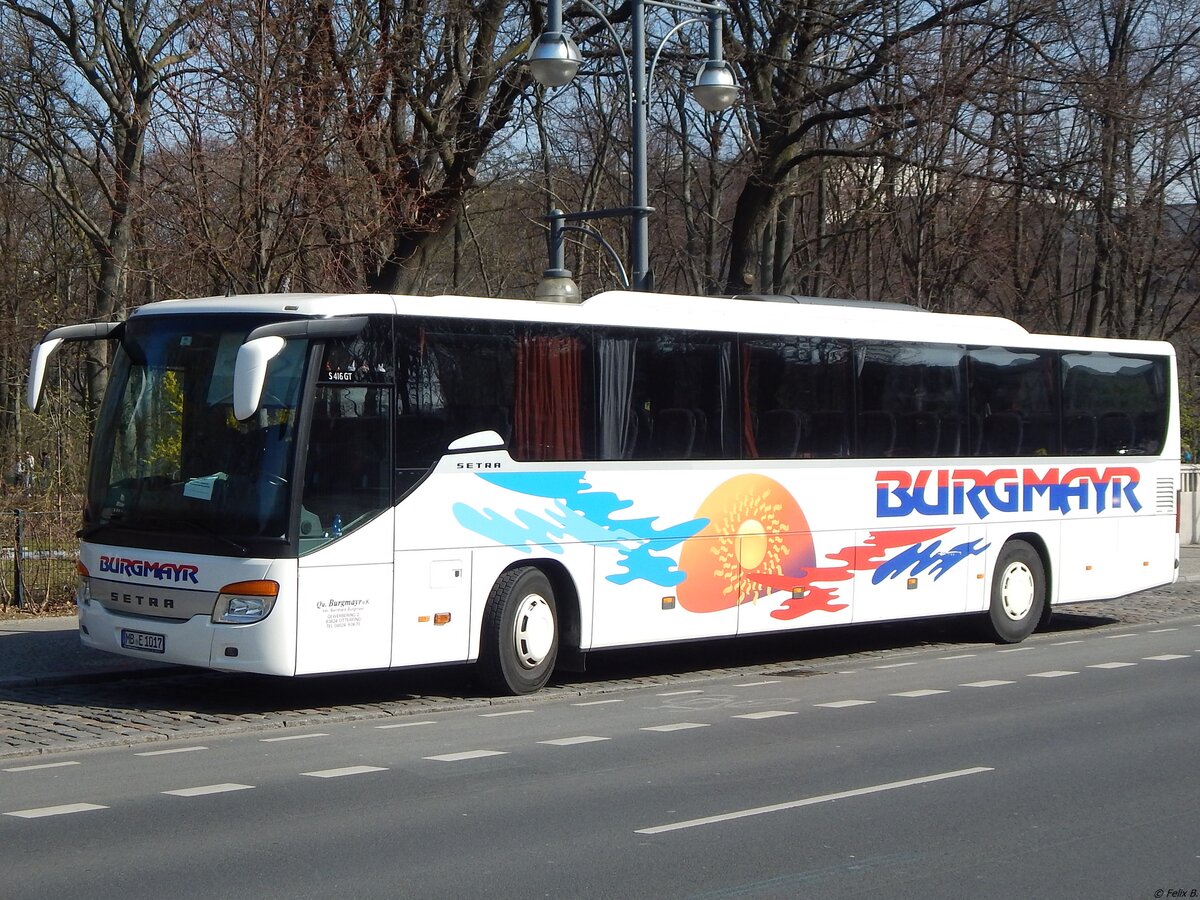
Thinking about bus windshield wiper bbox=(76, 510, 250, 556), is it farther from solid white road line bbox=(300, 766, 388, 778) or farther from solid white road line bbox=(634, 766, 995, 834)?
solid white road line bbox=(634, 766, 995, 834)

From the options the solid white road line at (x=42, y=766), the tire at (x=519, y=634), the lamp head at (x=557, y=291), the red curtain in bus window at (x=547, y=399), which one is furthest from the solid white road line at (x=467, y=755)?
the lamp head at (x=557, y=291)

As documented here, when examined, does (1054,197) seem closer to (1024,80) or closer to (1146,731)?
(1024,80)

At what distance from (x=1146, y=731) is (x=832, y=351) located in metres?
5.45

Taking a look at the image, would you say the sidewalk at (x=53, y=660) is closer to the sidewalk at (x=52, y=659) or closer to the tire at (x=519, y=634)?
the sidewalk at (x=52, y=659)

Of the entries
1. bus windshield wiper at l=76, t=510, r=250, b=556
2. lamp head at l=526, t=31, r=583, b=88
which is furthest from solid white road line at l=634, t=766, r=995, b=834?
lamp head at l=526, t=31, r=583, b=88

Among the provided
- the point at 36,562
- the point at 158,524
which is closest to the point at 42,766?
the point at 158,524

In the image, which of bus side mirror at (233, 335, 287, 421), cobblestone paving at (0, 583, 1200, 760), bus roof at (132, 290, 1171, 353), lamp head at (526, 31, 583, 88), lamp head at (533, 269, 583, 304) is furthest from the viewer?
lamp head at (526, 31, 583, 88)

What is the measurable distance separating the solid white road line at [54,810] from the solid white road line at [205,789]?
500mm

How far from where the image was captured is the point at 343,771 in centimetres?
964

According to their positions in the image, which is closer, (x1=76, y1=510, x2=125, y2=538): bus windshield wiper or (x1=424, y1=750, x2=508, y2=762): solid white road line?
(x1=424, y1=750, x2=508, y2=762): solid white road line

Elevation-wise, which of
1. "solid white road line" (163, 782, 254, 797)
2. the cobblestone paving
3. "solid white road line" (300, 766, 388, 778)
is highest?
"solid white road line" (163, 782, 254, 797)

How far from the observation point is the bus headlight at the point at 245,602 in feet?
37.4

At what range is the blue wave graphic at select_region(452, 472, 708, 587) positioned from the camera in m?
12.8

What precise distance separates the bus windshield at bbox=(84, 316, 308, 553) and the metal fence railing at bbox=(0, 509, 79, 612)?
5.49 metres
